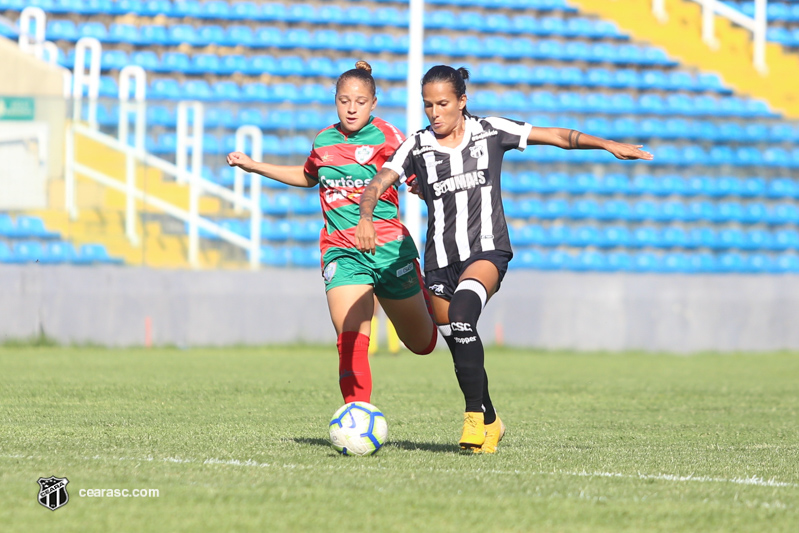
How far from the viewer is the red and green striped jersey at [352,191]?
5504 millimetres

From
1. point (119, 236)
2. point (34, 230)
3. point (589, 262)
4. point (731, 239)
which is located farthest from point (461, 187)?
point (731, 239)

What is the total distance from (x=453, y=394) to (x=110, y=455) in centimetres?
428

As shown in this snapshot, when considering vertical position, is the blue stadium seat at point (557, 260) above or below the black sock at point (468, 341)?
above

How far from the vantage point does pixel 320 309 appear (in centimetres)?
1412

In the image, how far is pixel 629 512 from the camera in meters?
3.57

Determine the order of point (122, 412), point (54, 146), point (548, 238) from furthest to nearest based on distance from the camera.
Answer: point (548, 238), point (54, 146), point (122, 412)

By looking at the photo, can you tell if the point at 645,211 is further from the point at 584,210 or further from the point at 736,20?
the point at 736,20

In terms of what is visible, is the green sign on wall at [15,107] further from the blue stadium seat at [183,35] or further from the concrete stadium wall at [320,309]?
the blue stadium seat at [183,35]

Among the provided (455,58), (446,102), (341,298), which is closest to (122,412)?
(341,298)

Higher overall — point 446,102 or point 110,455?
point 446,102

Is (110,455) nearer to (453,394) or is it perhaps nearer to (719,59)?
(453,394)

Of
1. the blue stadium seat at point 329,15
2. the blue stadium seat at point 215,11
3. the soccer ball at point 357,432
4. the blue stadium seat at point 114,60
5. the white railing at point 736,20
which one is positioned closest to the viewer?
the soccer ball at point 357,432

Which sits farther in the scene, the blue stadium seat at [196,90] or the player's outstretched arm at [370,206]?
the blue stadium seat at [196,90]
